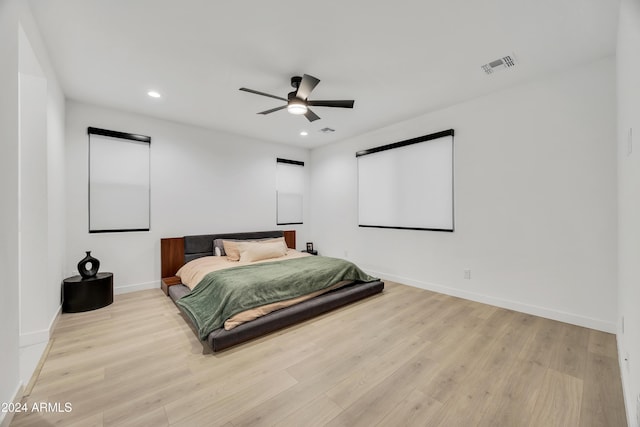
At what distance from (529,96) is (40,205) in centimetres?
534

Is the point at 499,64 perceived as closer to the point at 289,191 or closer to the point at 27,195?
the point at 289,191

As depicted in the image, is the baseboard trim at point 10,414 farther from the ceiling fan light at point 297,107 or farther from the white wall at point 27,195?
the ceiling fan light at point 297,107

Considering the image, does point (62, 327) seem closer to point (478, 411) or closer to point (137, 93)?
point (137, 93)

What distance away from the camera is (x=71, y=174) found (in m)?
→ 3.60

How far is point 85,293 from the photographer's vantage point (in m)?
3.22

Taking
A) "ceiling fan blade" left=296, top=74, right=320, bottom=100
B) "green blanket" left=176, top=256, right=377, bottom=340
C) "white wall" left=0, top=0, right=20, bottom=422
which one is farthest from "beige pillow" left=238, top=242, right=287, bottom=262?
"white wall" left=0, top=0, right=20, bottom=422

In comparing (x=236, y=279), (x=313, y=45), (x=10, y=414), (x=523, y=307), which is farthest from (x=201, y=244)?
(x=523, y=307)

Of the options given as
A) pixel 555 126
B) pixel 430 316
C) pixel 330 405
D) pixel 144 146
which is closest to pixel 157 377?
pixel 330 405

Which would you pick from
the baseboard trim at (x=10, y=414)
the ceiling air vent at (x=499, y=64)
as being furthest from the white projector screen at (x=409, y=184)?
the baseboard trim at (x=10, y=414)

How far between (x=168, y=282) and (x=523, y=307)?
4.83m

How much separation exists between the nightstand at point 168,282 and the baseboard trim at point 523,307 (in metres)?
3.63

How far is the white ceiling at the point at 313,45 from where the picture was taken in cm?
199

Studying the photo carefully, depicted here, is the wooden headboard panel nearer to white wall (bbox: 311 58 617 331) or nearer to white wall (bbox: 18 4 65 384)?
white wall (bbox: 18 4 65 384)

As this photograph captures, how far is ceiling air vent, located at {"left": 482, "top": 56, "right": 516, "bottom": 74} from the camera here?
2633 millimetres
